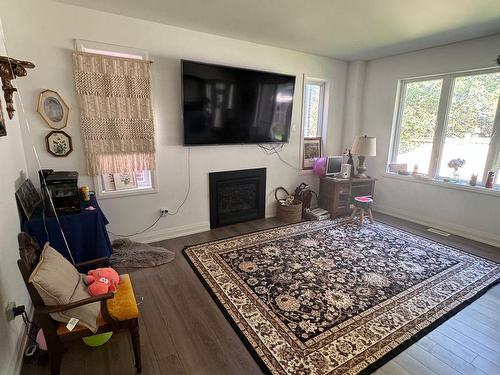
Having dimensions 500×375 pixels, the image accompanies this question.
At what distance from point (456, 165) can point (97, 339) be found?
449cm

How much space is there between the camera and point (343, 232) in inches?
144

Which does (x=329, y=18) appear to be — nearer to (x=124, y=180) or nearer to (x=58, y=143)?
(x=124, y=180)

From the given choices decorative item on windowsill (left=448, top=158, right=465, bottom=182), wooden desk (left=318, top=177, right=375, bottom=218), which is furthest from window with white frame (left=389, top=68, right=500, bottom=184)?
wooden desk (left=318, top=177, right=375, bottom=218)

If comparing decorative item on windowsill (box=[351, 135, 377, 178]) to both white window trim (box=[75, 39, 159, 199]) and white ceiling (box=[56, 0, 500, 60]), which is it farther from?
white window trim (box=[75, 39, 159, 199])

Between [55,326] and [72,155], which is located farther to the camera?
[72,155]

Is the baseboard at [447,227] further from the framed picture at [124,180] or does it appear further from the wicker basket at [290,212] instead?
the framed picture at [124,180]

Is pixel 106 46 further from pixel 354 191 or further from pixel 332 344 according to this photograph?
pixel 354 191

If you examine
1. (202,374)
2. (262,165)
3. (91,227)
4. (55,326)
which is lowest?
(202,374)

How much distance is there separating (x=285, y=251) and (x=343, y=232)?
1.05 metres

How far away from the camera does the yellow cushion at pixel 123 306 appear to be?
1.51m

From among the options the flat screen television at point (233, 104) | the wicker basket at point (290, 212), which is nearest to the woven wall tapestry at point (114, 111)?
the flat screen television at point (233, 104)

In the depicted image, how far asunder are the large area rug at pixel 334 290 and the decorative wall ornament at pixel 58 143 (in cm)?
A: 167

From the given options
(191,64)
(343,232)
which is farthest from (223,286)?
(191,64)

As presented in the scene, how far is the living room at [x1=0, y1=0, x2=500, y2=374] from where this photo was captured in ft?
5.86
